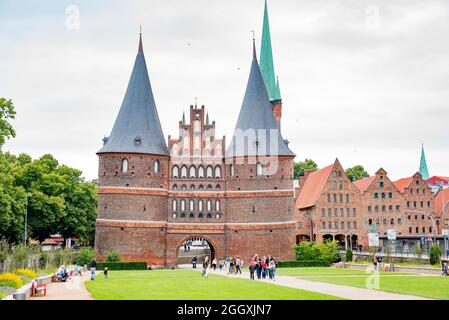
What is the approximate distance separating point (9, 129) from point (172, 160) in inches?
883

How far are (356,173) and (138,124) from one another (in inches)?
2344

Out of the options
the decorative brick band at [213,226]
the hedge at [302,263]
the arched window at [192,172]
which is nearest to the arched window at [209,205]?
the decorative brick band at [213,226]

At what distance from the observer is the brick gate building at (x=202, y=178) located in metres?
59.6

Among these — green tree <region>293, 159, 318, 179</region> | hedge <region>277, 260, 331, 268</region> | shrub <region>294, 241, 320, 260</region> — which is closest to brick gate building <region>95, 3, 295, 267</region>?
shrub <region>294, 241, 320, 260</region>

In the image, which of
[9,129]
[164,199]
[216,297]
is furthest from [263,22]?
[216,297]

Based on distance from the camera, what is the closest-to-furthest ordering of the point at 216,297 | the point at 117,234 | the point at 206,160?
the point at 216,297, the point at 117,234, the point at 206,160

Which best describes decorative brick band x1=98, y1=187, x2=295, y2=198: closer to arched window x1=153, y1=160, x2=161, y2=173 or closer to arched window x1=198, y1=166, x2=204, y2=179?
arched window x1=198, y1=166, x2=204, y2=179

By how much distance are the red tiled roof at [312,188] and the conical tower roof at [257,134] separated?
17.7m

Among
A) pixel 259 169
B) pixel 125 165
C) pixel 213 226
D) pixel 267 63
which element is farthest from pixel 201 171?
pixel 267 63

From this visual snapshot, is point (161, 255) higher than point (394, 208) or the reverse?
the reverse

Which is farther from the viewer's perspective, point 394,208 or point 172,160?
point 394,208

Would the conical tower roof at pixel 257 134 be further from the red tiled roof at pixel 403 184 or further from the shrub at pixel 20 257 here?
the red tiled roof at pixel 403 184
